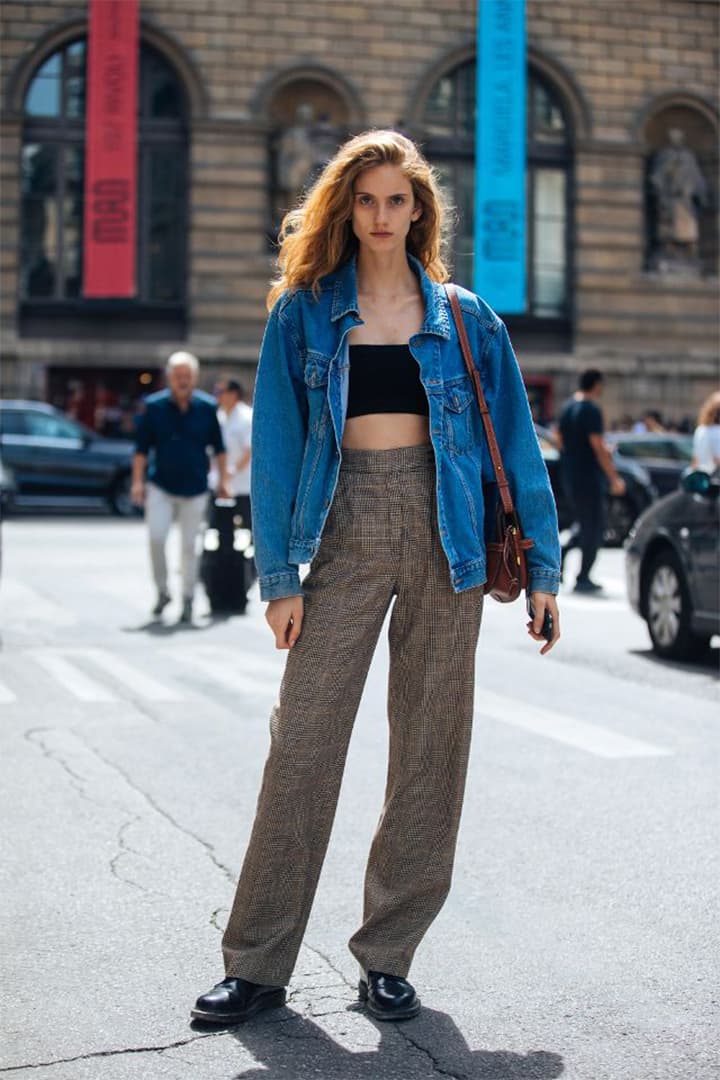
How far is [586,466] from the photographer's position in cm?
1592

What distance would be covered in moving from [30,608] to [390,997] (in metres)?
10.3

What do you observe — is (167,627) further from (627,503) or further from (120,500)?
(120,500)

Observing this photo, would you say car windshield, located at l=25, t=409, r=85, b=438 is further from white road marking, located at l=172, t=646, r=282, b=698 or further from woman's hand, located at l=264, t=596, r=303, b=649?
woman's hand, located at l=264, t=596, r=303, b=649

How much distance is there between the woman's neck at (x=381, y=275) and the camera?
13.8 ft

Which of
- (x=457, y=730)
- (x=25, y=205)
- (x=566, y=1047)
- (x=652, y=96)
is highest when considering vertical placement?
(x=652, y=96)

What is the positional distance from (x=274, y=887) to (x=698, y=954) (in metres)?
1.25

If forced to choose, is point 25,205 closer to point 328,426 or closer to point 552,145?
point 552,145

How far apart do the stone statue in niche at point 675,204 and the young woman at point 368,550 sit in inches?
1345

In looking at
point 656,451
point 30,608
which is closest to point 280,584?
point 30,608

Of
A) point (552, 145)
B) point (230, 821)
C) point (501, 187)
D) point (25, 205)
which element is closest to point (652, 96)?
point (552, 145)

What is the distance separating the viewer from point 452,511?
408 centimetres

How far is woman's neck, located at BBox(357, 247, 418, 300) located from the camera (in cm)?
421

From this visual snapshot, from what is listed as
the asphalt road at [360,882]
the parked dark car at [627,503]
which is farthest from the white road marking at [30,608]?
the parked dark car at [627,503]

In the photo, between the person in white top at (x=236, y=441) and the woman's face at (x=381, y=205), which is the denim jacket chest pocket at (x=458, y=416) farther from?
the person in white top at (x=236, y=441)
